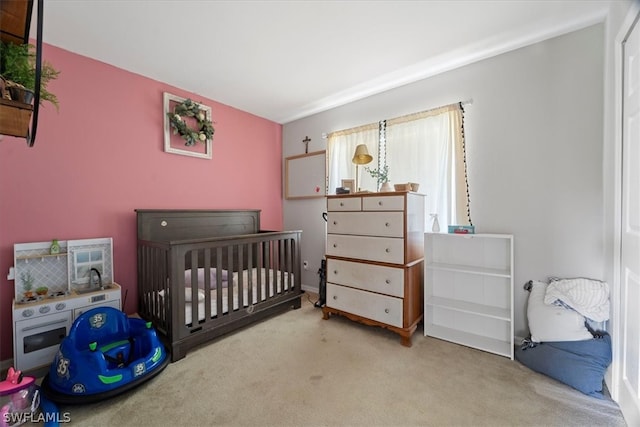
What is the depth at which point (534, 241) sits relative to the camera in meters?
2.18

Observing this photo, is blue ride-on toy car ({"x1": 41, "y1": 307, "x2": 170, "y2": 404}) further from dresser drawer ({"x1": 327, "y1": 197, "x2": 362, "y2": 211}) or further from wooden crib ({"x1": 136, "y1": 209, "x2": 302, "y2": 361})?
dresser drawer ({"x1": 327, "y1": 197, "x2": 362, "y2": 211})

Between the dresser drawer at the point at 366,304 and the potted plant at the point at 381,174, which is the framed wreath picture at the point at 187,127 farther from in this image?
the dresser drawer at the point at 366,304

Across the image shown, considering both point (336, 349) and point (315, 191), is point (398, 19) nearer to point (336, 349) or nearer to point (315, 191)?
point (315, 191)

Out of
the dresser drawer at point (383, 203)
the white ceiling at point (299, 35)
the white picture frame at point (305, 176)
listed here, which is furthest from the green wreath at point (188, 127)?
the dresser drawer at point (383, 203)

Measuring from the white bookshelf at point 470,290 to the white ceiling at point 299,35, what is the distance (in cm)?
163

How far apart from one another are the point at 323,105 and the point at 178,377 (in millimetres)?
3219

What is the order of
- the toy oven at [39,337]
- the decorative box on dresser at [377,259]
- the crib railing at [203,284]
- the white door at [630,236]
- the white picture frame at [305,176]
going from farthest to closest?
the white picture frame at [305,176]
the decorative box on dresser at [377,259]
the crib railing at [203,284]
the toy oven at [39,337]
the white door at [630,236]

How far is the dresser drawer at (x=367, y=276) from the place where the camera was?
2354 millimetres

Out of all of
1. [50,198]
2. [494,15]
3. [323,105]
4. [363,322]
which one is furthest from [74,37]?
[363,322]

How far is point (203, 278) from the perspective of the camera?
2.51 metres

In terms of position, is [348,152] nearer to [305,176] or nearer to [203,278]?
[305,176]

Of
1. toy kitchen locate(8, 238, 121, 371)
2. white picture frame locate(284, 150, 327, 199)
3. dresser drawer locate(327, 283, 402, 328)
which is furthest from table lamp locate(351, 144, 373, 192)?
toy kitchen locate(8, 238, 121, 371)

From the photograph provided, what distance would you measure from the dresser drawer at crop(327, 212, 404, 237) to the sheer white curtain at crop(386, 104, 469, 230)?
1.90 feet

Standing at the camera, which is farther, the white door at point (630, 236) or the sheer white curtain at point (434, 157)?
the sheer white curtain at point (434, 157)
